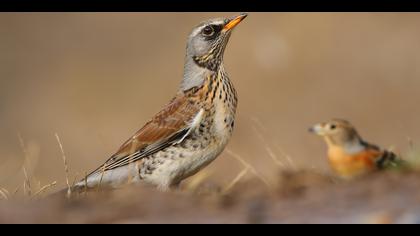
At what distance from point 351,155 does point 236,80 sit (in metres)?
16.8

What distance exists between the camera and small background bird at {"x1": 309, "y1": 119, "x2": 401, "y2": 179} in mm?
7234

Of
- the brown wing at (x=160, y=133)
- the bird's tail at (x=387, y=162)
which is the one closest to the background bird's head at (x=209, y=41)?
the brown wing at (x=160, y=133)

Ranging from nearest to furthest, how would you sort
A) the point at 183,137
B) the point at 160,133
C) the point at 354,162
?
the point at 354,162
the point at 183,137
the point at 160,133

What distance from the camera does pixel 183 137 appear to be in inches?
344

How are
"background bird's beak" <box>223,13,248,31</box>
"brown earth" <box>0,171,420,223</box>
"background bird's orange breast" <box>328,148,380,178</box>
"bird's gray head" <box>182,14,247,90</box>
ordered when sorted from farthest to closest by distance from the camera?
"bird's gray head" <box>182,14,247,90</box>
"background bird's beak" <box>223,13,248,31</box>
"background bird's orange breast" <box>328,148,380,178</box>
"brown earth" <box>0,171,420,223</box>

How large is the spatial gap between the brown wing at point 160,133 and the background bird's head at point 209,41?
548 millimetres

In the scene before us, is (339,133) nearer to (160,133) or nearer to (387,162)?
(387,162)

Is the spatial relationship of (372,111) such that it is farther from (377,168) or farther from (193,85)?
(377,168)

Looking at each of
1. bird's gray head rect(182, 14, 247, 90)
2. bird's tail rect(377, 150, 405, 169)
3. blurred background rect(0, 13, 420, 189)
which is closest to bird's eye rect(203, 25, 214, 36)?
bird's gray head rect(182, 14, 247, 90)

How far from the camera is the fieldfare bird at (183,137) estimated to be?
859cm

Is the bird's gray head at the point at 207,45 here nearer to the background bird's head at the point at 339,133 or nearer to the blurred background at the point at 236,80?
the background bird's head at the point at 339,133

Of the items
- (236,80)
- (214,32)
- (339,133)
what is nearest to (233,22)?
(214,32)

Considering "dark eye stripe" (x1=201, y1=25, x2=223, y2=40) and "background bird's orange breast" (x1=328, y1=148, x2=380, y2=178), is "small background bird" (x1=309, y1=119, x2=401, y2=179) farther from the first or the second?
"dark eye stripe" (x1=201, y1=25, x2=223, y2=40)
